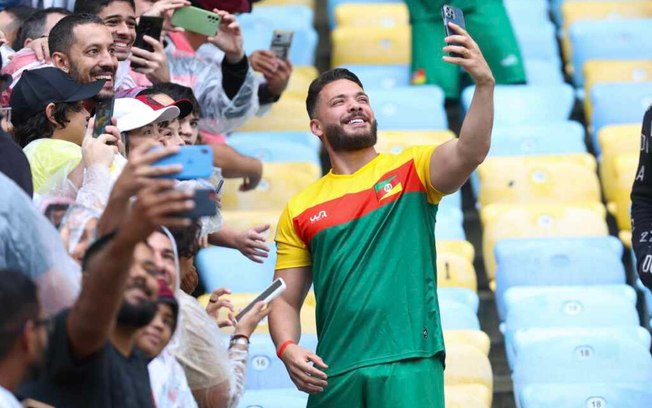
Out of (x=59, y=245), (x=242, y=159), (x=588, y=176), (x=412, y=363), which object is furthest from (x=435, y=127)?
(x=59, y=245)

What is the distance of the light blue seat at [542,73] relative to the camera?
8.20 metres

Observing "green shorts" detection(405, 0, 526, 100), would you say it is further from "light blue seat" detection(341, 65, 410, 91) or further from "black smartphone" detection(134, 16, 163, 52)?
"black smartphone" detection(134, 16, 163, 52)

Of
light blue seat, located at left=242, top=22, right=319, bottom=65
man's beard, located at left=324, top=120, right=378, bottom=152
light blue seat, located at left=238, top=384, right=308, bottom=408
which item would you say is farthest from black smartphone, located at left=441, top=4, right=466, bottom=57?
light blue seat, located at left=242, top=22, right=319, bottom=65

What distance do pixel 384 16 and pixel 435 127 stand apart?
5.08 ft

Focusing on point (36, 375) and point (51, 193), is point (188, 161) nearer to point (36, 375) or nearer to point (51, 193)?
point (36, 375)

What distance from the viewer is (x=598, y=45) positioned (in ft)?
27.4

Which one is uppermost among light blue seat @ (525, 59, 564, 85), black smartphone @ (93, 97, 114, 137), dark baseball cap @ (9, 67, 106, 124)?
black smartphone @ (93, 97, 114, 137)

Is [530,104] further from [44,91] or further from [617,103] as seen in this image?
[44,91]

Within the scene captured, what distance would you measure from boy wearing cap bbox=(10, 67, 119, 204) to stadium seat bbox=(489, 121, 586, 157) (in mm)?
3104

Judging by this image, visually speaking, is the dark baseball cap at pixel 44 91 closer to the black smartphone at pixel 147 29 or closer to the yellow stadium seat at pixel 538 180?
the black smartphone at pixel 147 29

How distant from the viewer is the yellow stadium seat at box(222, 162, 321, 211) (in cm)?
673

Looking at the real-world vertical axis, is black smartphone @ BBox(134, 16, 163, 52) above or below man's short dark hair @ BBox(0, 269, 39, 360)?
below

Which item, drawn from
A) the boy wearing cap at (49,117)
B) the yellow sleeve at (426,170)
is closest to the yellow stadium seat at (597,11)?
the yellow sleeve at (426,170)

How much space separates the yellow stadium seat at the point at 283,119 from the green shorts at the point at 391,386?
336 centimetres
